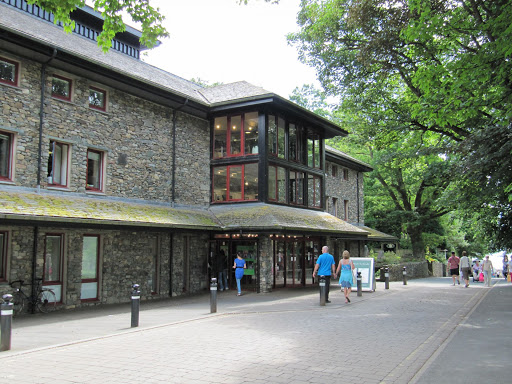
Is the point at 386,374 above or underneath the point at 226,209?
underneath

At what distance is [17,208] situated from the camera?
34.6 feet

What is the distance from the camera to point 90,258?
14109mm

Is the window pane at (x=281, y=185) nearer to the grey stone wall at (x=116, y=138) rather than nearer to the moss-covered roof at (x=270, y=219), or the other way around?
the moss-covered roof at (x=270, y=219)

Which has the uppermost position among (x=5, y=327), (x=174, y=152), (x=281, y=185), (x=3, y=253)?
(x=174, y=152)

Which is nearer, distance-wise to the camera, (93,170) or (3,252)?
(3,252)

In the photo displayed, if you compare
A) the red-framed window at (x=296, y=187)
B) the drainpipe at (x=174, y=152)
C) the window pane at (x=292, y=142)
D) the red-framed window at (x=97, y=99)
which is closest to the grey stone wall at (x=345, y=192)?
the red-framed window at (x=296, y=187)

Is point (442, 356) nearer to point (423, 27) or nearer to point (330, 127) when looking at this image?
point (423, 27)

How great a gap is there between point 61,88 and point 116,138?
2461mm

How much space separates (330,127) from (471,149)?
9772 mm

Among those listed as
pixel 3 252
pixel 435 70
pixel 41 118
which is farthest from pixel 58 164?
pixel 435 70

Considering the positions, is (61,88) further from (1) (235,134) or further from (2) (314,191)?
(2) (314,191)

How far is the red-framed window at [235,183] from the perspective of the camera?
18734 millimetres

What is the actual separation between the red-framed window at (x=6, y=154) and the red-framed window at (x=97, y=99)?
3.12m

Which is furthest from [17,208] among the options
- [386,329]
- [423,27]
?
[423,27]
